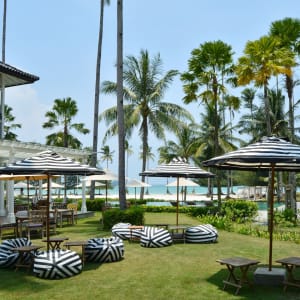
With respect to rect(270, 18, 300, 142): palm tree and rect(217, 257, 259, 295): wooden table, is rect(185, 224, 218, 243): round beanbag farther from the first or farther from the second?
rect(270, 18, 300, 142): palm tree

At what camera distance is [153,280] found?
7.78m

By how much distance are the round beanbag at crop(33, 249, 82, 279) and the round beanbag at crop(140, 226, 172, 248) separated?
3459 mm

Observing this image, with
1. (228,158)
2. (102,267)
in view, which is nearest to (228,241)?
(102,267)

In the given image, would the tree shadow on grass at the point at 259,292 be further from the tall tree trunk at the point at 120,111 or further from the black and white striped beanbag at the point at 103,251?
the tall tree trunk at the point at 120,111

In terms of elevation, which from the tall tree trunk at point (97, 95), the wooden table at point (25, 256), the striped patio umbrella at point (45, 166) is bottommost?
the wooden table at point (25, 256)

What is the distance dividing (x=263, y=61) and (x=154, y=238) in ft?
34.2

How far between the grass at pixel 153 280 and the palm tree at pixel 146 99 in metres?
18.3

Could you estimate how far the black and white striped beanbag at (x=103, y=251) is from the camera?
9359mm

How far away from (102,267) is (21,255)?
5.69 feet

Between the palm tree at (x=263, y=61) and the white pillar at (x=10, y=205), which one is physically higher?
the palm tree at (x=263, y=61)

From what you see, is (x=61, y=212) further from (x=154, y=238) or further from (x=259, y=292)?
(x=259, y=292)

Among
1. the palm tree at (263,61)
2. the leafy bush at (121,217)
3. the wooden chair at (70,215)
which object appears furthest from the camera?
the palm tree at (263,61)

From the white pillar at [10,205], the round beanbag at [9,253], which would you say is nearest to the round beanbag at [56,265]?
the round beanbag at [9,253]

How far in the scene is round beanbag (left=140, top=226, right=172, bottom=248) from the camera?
11344 mm
